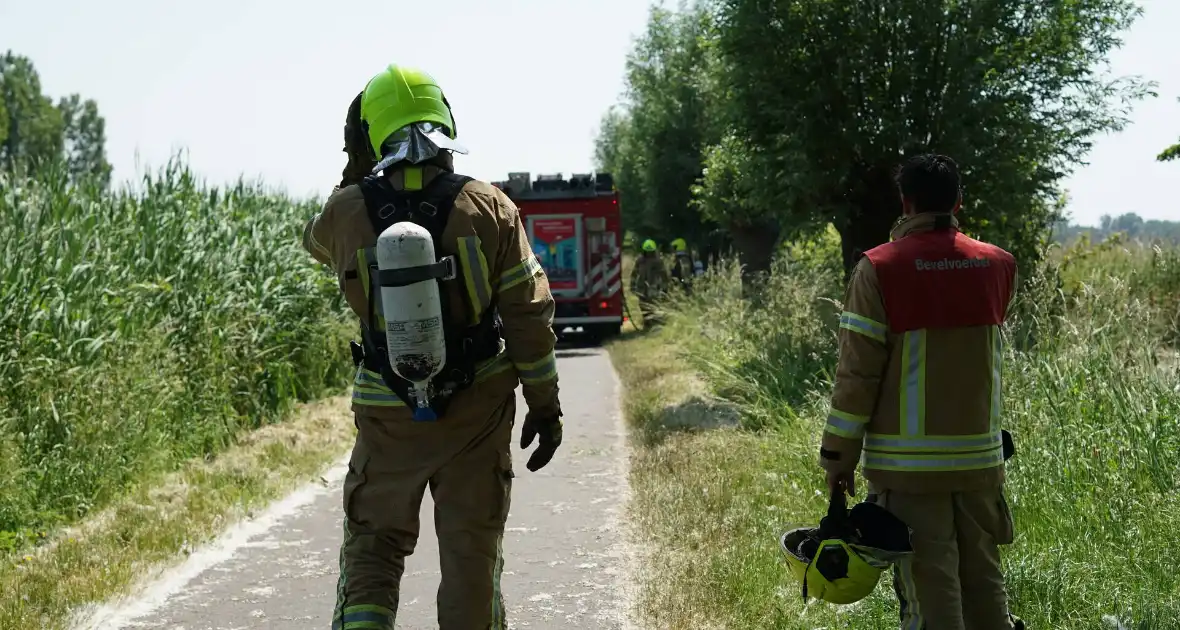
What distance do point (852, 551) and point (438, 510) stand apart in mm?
1220

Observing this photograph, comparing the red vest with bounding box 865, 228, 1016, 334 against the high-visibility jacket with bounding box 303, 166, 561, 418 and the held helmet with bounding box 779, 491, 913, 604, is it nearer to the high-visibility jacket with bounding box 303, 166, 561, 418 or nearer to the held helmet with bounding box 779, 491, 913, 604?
the held helmet with bounding box 779, 491, 913, 604

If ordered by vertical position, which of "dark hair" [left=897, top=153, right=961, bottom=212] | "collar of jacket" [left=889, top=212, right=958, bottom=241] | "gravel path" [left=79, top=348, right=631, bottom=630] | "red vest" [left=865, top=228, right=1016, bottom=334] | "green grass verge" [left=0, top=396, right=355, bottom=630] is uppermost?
"dark hair" [left=897, top=153, right=961, bottom=212]

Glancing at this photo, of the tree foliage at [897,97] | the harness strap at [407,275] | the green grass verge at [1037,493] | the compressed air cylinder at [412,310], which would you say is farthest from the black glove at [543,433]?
the tree foliage at [897,97]

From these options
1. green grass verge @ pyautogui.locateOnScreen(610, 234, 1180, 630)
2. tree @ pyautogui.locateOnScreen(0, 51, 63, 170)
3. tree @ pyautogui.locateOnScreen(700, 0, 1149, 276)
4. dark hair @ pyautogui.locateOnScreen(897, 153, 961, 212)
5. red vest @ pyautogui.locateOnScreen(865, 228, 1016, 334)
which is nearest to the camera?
red vest @ pyautogui.locateOnScreen(865, 228, 1016, 334)

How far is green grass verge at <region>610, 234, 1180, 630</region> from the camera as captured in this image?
4348mm

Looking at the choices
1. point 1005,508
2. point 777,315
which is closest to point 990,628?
point 1005,508

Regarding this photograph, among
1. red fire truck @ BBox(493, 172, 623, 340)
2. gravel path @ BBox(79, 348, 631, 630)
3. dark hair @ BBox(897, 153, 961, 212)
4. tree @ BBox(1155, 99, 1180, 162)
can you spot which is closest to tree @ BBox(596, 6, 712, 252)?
red fire truck @ BBox(493, 172, 623, 340)

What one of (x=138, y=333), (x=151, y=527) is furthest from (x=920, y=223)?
(x=138, y=333)

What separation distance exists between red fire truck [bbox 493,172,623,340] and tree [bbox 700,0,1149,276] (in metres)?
10.5

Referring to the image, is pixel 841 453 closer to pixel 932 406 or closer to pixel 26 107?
pixel 932 406

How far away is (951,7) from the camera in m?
10.8

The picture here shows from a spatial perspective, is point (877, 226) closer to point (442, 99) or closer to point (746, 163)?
point (746, 163)

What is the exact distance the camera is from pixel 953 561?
358 cm

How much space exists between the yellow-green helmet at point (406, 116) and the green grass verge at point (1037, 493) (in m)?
2.29
